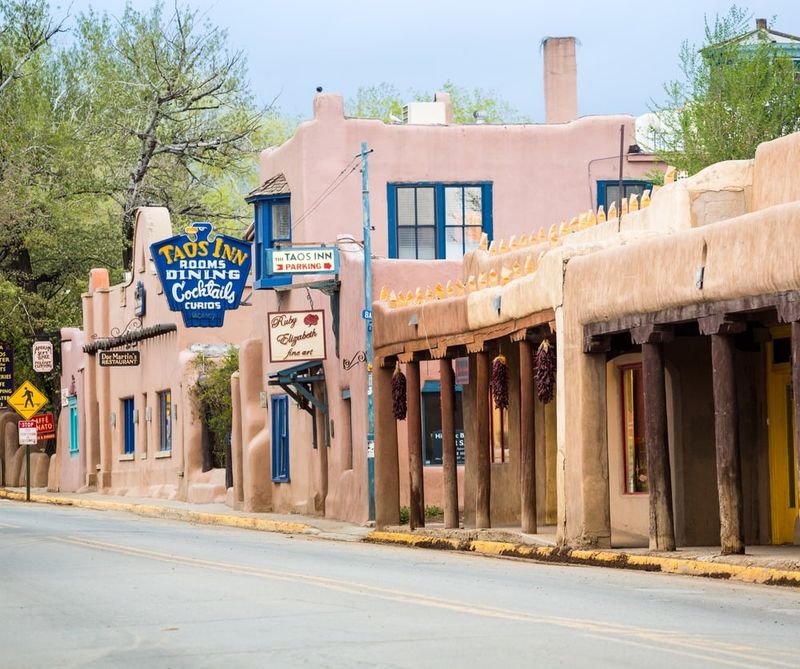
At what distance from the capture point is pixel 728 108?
4175cm

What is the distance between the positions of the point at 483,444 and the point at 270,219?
12.6 metres

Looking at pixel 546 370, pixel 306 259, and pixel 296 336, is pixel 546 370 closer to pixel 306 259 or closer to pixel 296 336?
pixel 306 259

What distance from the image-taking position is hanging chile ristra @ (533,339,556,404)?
24.0 m

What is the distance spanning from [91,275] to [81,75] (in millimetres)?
10372

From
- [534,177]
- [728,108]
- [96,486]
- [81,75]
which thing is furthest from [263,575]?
[81,75]

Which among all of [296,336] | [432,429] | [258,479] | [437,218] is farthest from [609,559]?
[258,479]

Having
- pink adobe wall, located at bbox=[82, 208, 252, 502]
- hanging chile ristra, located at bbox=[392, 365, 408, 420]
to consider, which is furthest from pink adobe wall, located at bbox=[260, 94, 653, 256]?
hanging chile ristra, located at bbox=[392, 365, 408, 420]

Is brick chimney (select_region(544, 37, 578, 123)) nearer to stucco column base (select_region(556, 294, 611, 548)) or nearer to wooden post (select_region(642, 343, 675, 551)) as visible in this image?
stucco column base (select_region(556, 294, 611, 548))

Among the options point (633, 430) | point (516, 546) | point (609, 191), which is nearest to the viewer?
point (516, 546)

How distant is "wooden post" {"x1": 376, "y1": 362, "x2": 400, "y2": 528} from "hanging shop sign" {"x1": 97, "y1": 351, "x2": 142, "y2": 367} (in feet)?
60.9

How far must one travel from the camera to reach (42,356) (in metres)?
56.0

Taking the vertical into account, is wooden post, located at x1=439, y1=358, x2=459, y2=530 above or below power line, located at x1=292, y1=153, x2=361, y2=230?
below

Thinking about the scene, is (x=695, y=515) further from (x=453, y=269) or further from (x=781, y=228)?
(x=453, y=269)

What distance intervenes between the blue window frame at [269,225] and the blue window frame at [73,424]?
19.7 m
